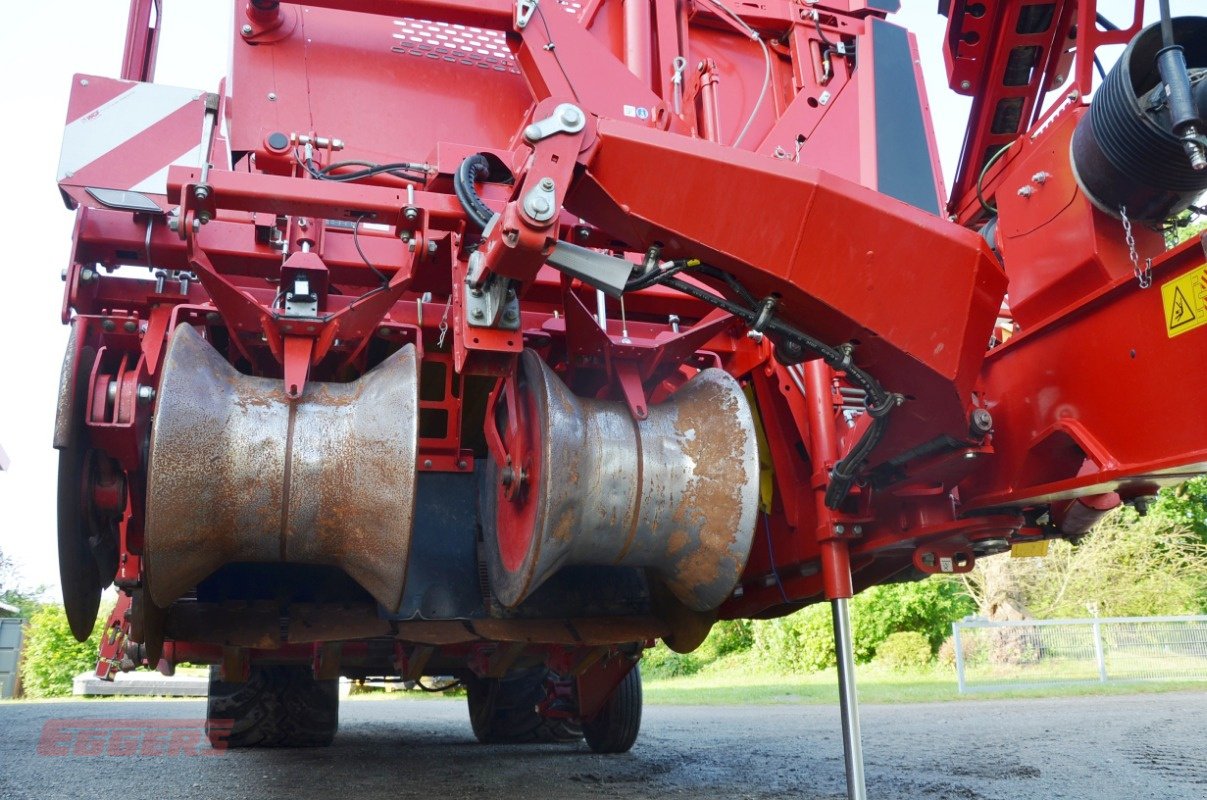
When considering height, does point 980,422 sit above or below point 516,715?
above

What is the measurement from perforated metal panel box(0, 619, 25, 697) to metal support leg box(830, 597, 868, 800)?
1991 cm

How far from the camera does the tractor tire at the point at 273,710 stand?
5285 mm

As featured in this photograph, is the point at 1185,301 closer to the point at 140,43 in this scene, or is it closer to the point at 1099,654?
the point at 140,43

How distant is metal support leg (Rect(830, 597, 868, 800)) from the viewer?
8.43 feet

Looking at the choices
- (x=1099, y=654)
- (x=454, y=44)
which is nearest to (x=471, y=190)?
(x=454, y=44)

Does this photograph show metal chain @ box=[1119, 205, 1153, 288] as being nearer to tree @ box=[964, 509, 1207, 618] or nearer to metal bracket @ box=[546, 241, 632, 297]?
metal bracket @ box=[546, 241, 632, 297]

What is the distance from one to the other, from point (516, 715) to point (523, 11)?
430 cm

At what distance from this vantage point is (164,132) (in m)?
3.02

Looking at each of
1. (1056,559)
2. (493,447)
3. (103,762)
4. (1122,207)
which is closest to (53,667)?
(103,762)

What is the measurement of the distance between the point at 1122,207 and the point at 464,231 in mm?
1629

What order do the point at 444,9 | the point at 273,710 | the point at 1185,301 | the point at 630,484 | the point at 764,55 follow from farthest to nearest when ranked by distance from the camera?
the point at 273,710 → the point at 764,55 → the point at 444,9 → the point at 630,484 → the point at 1185,301

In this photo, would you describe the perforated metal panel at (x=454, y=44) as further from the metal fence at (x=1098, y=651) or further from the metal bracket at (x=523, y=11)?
the metal fence at (x=1098, y=651)

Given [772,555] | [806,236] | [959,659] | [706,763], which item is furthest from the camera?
[959,659]

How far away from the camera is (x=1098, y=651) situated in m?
12.3
